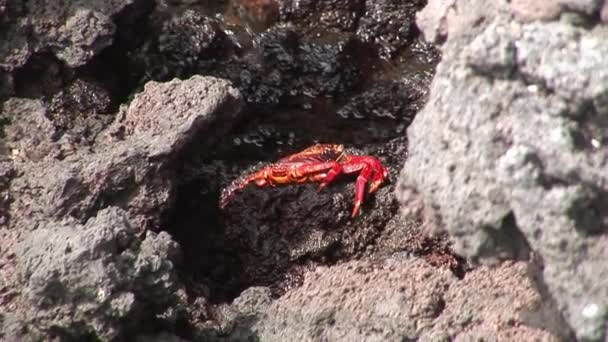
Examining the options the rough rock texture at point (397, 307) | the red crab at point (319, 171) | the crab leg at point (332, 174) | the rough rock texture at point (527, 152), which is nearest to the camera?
the rough rock texture at point (527, 152)

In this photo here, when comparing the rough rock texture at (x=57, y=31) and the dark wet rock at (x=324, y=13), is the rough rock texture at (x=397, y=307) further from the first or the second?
the dark wet rock at (x=324, y=13)

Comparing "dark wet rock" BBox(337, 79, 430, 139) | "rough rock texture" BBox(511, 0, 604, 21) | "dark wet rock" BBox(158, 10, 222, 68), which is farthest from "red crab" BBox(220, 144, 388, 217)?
"rough rock texture" BBox(511, 0, 604, 21)

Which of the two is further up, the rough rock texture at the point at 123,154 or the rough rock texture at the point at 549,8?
the rough rock texture at the point at 549,8

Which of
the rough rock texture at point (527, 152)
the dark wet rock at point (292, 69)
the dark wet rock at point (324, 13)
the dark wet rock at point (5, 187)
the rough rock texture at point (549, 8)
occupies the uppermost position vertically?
the rough rock texture at point (549, 8)

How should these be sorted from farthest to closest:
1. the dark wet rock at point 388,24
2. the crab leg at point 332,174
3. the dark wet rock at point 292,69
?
the dark wet rock at point 388,24 < the dark wet rock at point 292,69 < the crab leg at point 332,174

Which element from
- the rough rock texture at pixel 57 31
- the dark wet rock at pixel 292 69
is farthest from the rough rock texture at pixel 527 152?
the dark wet rock at pixel 292 69

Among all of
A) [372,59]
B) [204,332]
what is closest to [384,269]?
[204,332]

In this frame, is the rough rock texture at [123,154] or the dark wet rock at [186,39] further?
the dark wet rock at [186,39]
